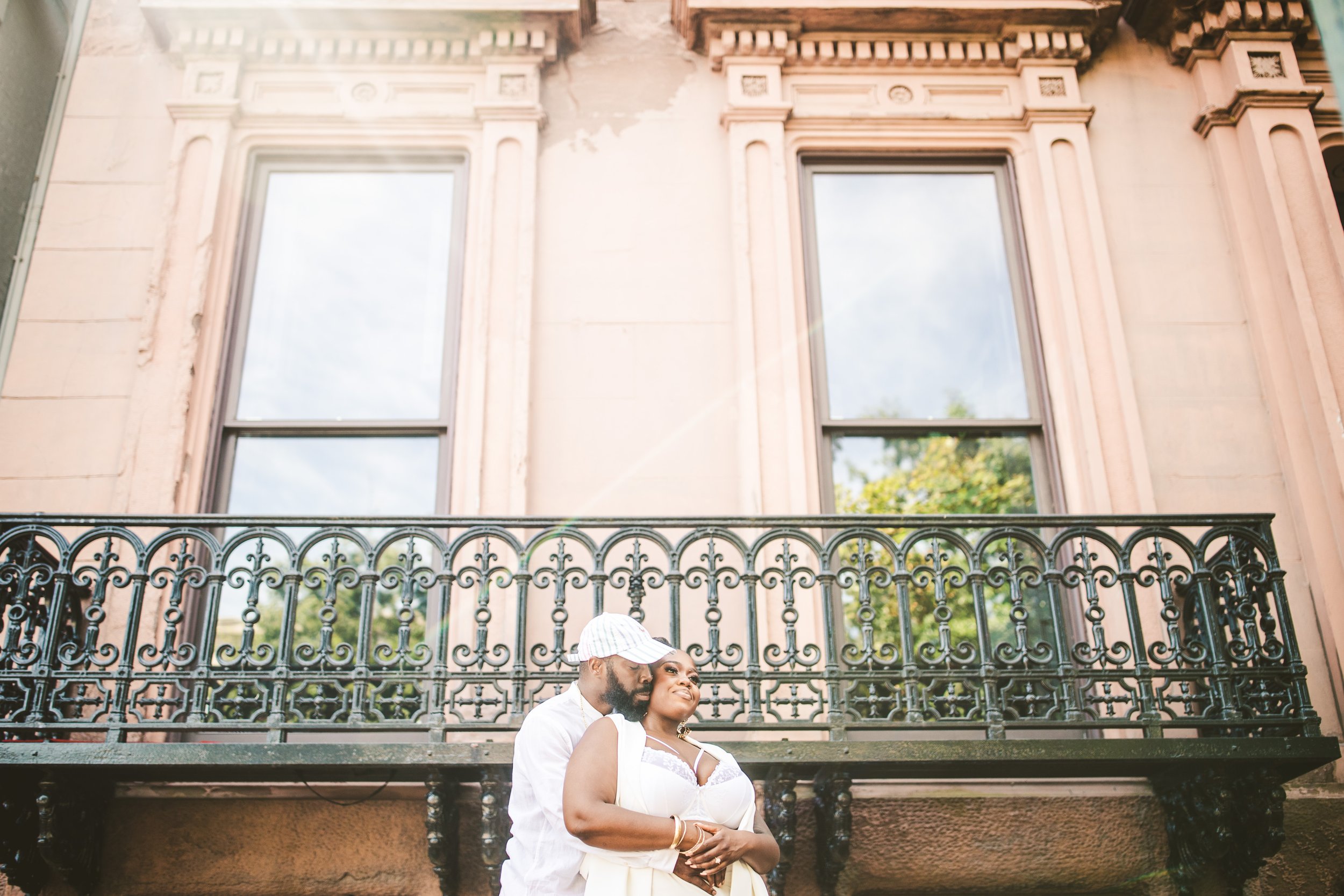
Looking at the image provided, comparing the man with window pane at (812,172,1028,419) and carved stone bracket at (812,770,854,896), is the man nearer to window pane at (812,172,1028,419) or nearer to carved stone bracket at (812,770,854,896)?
carved stone bracket at (812,770,854,896)

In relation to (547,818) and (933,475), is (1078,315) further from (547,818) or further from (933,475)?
(547,818)

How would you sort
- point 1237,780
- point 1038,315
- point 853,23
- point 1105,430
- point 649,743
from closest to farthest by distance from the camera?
point 649,743
point 1237,780
point 1105,430
point 1038,315
point 853,23

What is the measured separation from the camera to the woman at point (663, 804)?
317cm

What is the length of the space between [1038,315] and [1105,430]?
904 millimetres

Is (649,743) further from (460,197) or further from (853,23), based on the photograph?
(853,23)

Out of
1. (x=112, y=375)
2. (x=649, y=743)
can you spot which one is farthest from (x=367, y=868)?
(x=112, y=375)

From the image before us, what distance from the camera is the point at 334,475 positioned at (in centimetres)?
683

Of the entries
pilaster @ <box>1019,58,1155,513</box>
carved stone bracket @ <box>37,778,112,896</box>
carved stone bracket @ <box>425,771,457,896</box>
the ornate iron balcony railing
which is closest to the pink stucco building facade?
pilaster @ <box>1019,58,1155,513</box>

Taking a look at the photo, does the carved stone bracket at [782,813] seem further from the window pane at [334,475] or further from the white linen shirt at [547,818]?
the window pane at [334,475]

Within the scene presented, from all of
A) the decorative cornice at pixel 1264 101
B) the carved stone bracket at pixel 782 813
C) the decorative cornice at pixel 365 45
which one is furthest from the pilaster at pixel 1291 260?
the decorative cornice at pixel 365 45

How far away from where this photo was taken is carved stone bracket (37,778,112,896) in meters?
5.12

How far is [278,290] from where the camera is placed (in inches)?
288

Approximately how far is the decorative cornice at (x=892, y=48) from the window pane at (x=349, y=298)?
2195mm

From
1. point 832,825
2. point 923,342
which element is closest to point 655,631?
point 832,825
